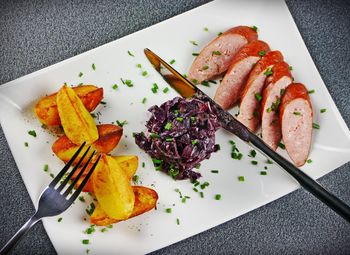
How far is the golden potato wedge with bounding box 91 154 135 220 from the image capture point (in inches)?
95.3

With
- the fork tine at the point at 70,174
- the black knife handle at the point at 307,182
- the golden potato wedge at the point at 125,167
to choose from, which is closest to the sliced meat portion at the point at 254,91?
the black knife handle at the point at 307,182

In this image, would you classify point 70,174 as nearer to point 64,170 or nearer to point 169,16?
point 64,170

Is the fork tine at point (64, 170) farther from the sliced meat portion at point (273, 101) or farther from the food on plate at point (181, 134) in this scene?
the sliced meat portion at point (273, 101)

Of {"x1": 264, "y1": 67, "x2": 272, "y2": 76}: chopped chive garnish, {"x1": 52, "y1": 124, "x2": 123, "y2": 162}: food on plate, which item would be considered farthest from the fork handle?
{"x1": 264, "y1": 67, "x2": 272, "y2": 76}: chopped chive garnish

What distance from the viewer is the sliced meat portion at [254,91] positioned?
2689mm

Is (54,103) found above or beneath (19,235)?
above

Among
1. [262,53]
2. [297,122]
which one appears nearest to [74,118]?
[262,53]

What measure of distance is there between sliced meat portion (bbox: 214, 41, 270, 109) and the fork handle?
1151mm

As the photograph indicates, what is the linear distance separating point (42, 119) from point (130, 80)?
0.52 m

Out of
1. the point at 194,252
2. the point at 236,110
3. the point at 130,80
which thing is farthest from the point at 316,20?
the point at 194,252

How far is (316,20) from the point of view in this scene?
295cm

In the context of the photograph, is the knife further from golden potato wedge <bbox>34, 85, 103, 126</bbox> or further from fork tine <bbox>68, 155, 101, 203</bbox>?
fork tine <bbox>68, 155, 101, 203</bbox>

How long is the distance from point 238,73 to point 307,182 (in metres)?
0.69

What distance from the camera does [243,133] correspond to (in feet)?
8.74
